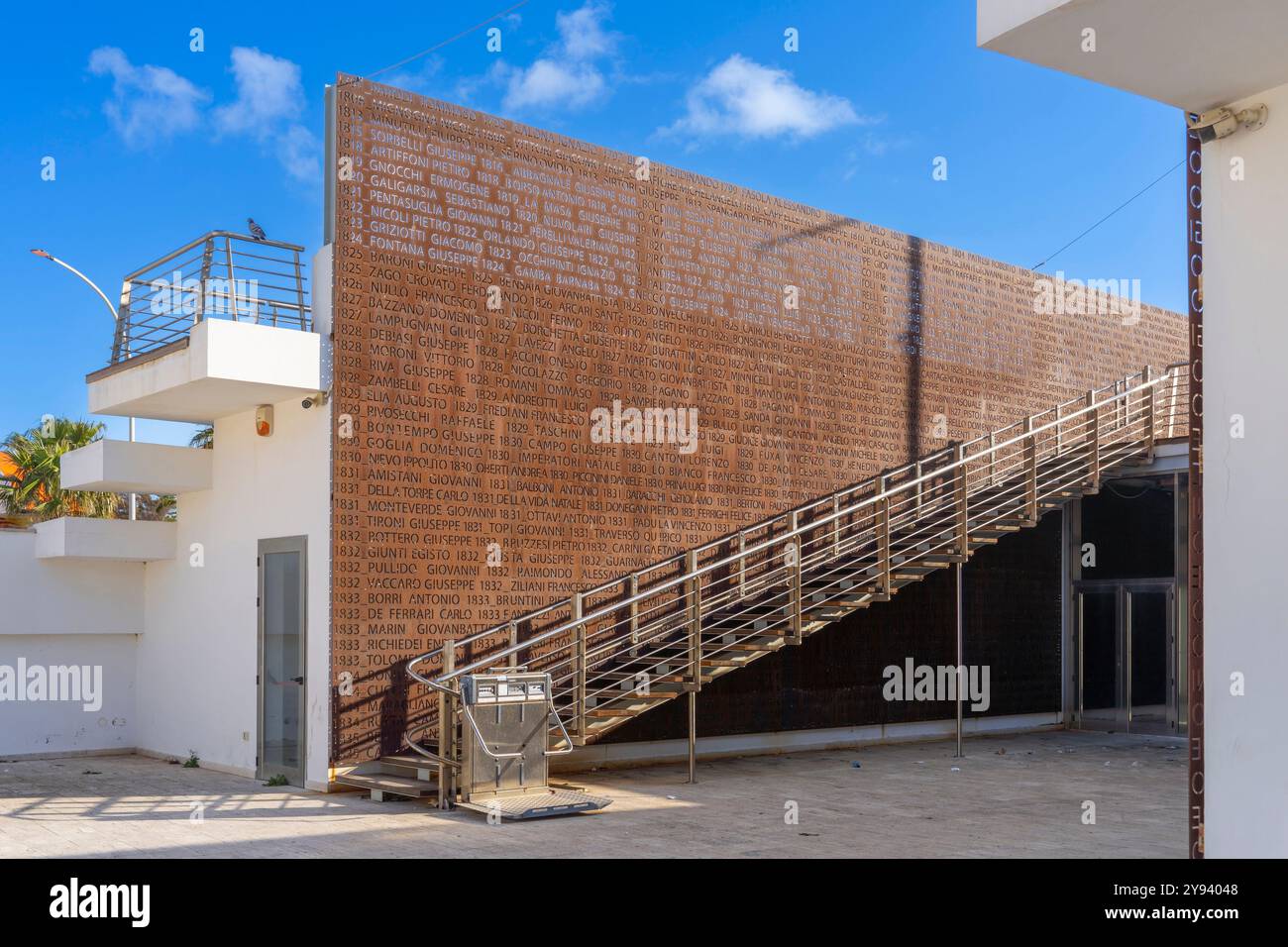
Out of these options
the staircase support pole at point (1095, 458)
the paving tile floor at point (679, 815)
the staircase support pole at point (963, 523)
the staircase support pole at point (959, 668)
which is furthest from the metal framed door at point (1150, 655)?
the staircase support pole at point (963, 523)

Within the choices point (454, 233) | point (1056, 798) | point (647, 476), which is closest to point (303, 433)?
point (454, 233)

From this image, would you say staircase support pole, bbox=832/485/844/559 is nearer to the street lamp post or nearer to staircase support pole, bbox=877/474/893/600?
staircase support pole, bbox=877/474/893/600

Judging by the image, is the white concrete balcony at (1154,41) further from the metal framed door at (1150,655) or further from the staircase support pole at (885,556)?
the metal framed door at (1150,655)

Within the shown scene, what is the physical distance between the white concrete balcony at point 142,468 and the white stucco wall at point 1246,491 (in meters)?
9.97

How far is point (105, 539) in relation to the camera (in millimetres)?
13383

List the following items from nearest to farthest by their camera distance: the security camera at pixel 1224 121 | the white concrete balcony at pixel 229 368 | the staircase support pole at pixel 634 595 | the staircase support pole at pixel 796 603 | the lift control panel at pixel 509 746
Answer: the security camera at pixel 1224 121
the lift control panel at pixel 509 746
the white concrete balcony at pixel 229 368
the staircase support pole at pixel 796 603
the staircase support pole at pixel 634 595

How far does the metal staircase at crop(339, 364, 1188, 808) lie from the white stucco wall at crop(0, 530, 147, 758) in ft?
16.0

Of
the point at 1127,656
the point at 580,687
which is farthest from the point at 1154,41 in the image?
the point at 1127,656

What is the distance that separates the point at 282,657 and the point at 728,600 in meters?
4.63

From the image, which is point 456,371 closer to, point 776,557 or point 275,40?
point 776,557

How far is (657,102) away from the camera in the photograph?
56.0ft

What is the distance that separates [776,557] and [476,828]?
5.92 meters

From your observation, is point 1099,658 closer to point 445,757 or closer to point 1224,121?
point 445,757

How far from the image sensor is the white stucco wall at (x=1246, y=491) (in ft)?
19.7
